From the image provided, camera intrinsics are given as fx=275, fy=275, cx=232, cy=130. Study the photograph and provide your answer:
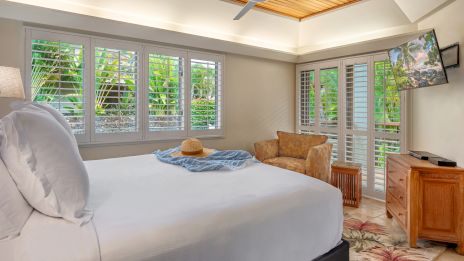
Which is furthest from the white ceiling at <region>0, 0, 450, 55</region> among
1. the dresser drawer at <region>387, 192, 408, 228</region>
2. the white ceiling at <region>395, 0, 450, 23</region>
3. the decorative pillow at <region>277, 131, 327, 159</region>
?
the dresser drawer at <region>387, 192, 408, 228</region>

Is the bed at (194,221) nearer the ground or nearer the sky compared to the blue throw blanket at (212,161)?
nearer the ground

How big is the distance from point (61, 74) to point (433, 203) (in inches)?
153

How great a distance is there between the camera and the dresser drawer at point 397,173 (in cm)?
268

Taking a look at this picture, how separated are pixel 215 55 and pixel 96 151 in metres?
2.09

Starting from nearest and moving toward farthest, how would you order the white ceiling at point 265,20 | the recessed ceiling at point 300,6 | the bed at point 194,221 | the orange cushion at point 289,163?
the bed at point 194,221 < the white ceiling at point 265,20 < the orange cushion at point 289,163 < the recessed ceiling at point 300,6

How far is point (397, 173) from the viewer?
2902mm

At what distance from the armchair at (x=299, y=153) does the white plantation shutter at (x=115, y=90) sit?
74.2 inches

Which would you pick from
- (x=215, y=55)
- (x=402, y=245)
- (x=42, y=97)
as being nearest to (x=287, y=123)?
(x=215, y=55)

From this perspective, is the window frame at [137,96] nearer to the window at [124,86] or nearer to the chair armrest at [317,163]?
the window at [124,86]

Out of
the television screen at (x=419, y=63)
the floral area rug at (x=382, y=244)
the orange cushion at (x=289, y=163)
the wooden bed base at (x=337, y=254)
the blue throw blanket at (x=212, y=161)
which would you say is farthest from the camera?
the orange cushion at (x=289, y=163)

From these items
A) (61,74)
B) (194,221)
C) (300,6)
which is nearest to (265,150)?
(300,6)

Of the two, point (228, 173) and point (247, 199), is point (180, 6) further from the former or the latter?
point (247, 199)

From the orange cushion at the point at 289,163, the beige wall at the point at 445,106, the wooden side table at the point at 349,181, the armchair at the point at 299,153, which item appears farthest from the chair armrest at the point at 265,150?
the beige wall at the point at 445,106

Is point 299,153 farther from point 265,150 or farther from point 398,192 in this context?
point 398,192
